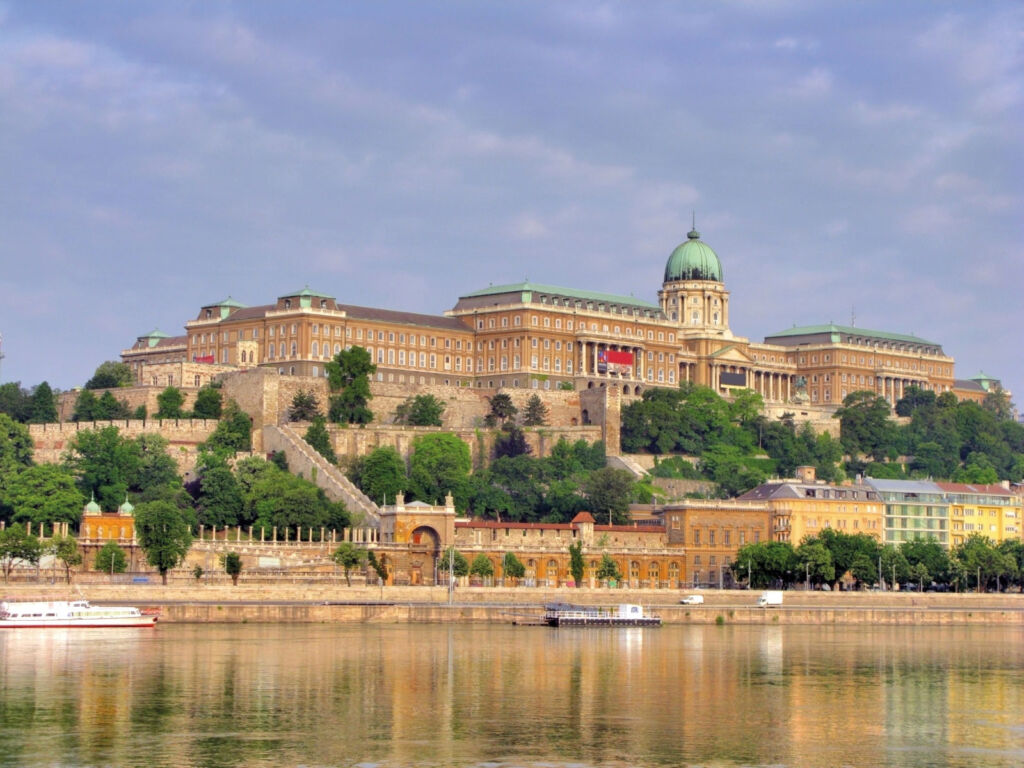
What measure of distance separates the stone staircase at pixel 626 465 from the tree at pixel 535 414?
584cm

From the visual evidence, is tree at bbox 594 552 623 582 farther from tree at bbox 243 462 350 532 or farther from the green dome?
the green dome

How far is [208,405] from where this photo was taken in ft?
426

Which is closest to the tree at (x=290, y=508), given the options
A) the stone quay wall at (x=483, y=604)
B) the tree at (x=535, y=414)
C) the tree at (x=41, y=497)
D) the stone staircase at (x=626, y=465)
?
the stone quay wall at (x=483, y=604)

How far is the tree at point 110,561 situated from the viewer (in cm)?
9969

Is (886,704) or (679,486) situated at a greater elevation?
(679,486)

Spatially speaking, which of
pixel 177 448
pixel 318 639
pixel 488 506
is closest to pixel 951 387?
pixel 488 506

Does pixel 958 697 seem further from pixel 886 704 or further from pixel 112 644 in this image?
pixel 112 644

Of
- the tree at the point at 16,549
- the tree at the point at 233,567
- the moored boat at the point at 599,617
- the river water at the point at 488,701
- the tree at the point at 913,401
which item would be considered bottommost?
the river water at the point at 488,701

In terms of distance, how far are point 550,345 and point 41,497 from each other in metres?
54.3

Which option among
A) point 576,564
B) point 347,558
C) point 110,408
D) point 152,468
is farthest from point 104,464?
point 576,564

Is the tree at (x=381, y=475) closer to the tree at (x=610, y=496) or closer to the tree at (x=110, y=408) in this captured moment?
the tree at (x=610, y=496)

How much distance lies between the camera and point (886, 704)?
60.0 m

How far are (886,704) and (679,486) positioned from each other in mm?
77134

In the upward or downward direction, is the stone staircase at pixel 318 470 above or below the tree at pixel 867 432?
below
